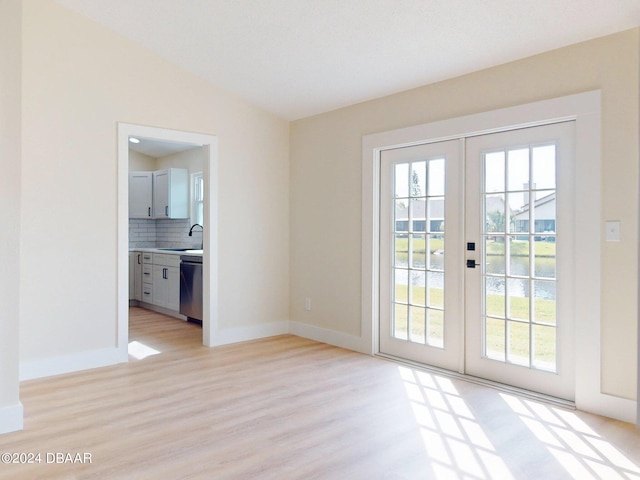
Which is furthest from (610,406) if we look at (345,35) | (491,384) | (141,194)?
(141,194)

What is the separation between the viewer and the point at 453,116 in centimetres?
369

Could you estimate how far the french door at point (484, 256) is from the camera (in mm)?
3162

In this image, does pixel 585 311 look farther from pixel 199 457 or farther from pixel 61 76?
pixel 61 76

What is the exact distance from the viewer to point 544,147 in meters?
3.22

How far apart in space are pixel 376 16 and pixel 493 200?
1568mm

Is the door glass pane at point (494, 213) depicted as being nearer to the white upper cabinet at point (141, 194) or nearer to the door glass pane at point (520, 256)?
the door glass pane at point (520, 256)

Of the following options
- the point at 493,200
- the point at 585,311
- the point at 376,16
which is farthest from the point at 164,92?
the point at 585,311

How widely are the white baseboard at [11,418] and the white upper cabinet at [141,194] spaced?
192 inches

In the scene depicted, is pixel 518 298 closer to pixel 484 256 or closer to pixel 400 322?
pixel 484 256

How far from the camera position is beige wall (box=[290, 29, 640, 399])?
2.81 m

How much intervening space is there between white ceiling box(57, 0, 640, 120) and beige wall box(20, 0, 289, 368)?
216mm

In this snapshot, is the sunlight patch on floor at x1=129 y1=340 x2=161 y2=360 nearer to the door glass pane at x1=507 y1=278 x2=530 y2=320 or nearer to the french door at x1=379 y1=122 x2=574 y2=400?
the french door at x1=379 y1=122 x2=574 y2=400

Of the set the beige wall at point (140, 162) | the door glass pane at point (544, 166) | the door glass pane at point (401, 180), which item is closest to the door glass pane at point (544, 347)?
the door glass pane at point (544, 166)

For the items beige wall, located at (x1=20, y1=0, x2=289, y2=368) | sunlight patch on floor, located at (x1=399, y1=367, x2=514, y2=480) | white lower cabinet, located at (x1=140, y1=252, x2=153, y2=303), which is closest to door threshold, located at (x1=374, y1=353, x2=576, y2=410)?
sunlight patch on floor, located at (x1=399, y1=367, x2=514, y2=480)
